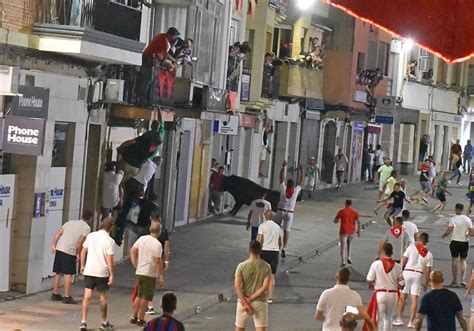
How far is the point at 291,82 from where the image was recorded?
159ft

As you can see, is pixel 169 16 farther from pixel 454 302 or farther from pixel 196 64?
pixel 454 302

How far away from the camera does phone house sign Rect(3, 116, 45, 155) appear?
57.6 feet

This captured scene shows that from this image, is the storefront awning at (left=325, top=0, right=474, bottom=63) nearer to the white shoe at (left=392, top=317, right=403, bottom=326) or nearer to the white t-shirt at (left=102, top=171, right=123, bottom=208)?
the white shoe at (left=392, top=317, right=403, bottom=326)

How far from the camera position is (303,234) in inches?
1400

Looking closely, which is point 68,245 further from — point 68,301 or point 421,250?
point 421,250

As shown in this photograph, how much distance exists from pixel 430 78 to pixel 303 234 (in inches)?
1326

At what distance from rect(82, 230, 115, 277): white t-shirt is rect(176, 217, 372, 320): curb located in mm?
2298

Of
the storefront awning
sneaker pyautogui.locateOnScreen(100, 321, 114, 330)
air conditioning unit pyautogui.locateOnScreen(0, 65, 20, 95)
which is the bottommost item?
sneaker pyautogui.locateOnScreen(100, 321, 114, 330)

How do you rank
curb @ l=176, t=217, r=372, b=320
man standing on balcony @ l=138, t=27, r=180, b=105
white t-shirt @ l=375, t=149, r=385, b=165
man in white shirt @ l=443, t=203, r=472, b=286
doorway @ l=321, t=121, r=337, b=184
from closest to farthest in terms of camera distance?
1. curb @ l=176, t=217, r=372, b=320
2. man standing on balcony @ l=138, t=27, r=180, b=105
3. man in white shirt @ l=443, t=203, r=472, b=286
4. doorway @ l=321, t=121, r=337, b=184
5. white t-shirt @ l=375, t=149, r=385, b=165

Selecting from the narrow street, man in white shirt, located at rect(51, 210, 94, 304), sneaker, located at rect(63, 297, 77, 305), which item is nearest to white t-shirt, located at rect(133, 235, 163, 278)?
the narrow street

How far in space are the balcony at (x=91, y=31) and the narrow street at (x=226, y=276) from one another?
4.05m

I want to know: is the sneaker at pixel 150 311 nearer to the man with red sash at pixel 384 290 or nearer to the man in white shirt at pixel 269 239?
the man in white shirt at pixel 269 239

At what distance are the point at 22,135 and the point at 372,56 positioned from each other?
45.9 meters

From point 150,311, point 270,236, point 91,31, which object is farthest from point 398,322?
point 91,31
